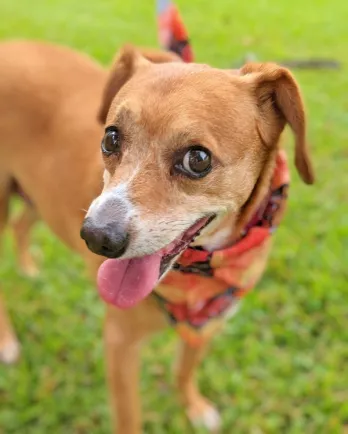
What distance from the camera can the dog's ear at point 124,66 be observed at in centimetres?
197

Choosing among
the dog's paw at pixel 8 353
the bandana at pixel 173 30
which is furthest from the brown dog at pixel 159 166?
the dog's paw at pixel 8 353

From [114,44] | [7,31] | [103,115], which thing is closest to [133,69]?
[103,115]

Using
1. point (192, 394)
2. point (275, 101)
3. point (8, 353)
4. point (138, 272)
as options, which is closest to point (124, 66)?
point (275, 101)

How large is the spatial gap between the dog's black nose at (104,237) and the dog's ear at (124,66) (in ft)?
2.30

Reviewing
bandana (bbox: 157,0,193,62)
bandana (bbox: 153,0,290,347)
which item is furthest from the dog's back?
bandana (bbox: 153,0,290,347)

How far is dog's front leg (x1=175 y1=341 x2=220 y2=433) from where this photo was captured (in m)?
2.63

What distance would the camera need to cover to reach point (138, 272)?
5.52ft

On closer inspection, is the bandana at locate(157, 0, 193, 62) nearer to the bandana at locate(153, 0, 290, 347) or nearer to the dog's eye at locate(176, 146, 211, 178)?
the bandana at locate(153, 0, 290, 347)

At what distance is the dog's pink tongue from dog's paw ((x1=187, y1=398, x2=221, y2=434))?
4.01 feet

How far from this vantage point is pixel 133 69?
197cm

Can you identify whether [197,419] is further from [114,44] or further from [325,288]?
[114,44]

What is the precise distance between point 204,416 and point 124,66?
5.61ft

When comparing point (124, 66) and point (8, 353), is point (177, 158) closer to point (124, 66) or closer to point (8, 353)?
point (124, 66)

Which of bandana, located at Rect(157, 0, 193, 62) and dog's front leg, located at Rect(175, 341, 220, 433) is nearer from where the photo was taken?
bandana, located at Rect(157, 0, 193, 62)
